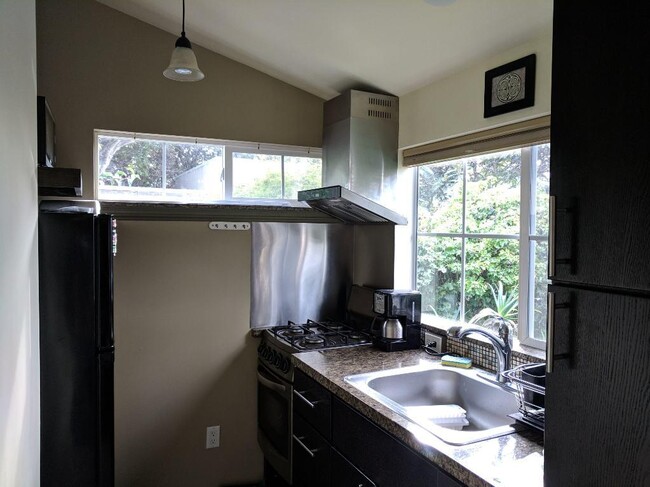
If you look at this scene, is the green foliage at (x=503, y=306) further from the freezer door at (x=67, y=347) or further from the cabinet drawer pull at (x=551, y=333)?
the freezer door at (x=67, y=347)

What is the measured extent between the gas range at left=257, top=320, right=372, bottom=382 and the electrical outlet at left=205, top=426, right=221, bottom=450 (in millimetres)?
507

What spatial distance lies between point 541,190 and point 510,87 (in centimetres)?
45

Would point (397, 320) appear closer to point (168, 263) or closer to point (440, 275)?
point (440, 275)

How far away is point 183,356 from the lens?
275cm

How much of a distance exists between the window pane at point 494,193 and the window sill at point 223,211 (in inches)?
40.4

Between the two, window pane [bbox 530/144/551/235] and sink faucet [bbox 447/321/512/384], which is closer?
sink faucet [bbox 447/321/512/384]

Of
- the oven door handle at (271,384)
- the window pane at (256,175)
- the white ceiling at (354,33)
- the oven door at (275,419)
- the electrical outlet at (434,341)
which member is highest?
the white ceiling at (354,33)

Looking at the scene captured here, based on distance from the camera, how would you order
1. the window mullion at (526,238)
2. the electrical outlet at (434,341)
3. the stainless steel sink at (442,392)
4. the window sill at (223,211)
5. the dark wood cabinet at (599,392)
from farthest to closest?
the window sill at (223,211)
the electrical outlet at (434,341)
the window mullion at (526,238)
the stainless steel sink at (442,392)
the dark wood cabinet at (599,392)

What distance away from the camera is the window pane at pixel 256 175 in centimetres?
289

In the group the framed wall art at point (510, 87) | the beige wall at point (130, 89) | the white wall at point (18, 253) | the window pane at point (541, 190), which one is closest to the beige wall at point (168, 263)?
the beige wall at point (130, 89)

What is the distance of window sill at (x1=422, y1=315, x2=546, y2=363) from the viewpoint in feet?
6.04

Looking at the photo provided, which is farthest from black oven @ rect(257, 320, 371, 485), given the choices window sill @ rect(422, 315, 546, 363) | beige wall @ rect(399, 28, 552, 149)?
beige wall @ rect(399, 28, 552, 149)

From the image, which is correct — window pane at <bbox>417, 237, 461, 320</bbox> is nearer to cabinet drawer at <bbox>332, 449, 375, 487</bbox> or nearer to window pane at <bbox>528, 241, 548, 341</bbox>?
window pane at <bbox>528, 241, 548, 341</bbox>

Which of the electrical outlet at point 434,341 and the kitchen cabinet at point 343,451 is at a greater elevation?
the electrical outlet at point 434,341
